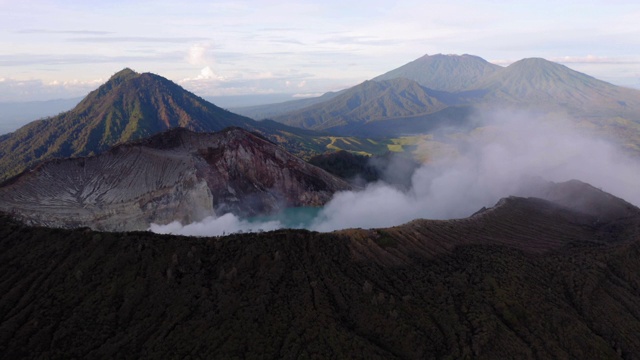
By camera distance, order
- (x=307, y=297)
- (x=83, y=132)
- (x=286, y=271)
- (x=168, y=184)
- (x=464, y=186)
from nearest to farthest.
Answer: (x=307, y=297)
(x=286, y=271)
(x=168, y=184)
(x=464, y=186)
(x=83, y=132)

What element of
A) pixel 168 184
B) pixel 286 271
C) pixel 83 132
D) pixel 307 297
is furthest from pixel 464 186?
pixel 83 132

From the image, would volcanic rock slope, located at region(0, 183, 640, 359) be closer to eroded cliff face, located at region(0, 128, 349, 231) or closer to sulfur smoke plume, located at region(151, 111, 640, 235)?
eroded cliff face, located at region(0, 128, 349, 231)

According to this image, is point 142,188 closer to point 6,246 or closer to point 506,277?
point 6,246

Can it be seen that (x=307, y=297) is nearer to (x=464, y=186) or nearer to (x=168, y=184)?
(x=168, y=184)

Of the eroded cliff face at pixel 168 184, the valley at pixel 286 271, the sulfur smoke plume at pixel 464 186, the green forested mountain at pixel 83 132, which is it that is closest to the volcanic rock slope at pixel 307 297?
the valley at pixel 286 271

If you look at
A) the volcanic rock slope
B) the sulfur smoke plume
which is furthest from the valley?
the sulfur smoke plume

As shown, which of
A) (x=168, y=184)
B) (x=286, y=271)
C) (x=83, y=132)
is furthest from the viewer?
(x=83, y=132)
